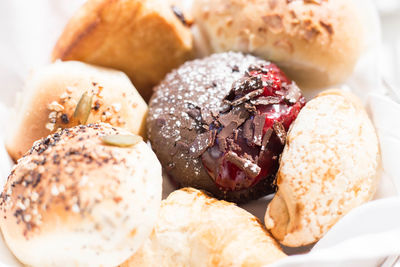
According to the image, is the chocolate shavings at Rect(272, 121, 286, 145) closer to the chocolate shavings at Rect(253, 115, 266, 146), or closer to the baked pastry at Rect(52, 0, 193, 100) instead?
the chocolate shavings at Rect(253, 115, 266, 146)

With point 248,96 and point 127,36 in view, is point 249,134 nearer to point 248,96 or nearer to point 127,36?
point 248,96

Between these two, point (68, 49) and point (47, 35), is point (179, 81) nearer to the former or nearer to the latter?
point (68, 49)

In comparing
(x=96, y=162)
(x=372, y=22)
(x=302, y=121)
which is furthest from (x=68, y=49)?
(x=372, y=22)

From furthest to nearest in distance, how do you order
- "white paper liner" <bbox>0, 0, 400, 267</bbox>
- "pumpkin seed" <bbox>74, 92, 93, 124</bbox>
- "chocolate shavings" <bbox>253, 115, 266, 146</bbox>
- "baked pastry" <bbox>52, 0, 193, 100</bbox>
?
"baked pastry" <bbox>52, 0, 193, 100</bbox>
"pumpkin seed" <bbox>74, 92, 93, 124</bbox>
"chocolate shavings" <bbox>253, 115, 266, 146</bbox>
"white paper liner" <bbox>0, 0, 400, 267</bbox>

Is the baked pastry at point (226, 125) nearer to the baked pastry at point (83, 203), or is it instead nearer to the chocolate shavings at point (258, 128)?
the chocolate shavings at point (258, 128)

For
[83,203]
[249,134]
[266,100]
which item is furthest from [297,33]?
Answer: [83,203]

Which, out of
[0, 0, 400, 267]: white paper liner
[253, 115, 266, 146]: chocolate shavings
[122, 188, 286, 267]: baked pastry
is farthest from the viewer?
[253, 115, 266, 146]: chocolate shavings

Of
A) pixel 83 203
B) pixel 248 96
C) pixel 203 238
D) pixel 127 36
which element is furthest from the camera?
pixel 127 36

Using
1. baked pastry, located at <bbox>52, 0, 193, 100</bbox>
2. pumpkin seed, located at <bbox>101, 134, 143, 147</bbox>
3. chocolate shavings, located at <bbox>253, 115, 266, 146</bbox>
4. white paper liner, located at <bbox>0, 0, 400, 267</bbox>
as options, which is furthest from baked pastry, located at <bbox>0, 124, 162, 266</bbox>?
baked pastry, located at <bbox>52, 0, 193, 100</bbox>

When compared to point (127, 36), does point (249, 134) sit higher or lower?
lower
